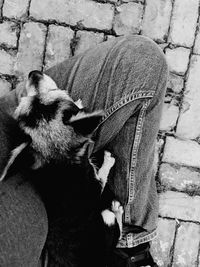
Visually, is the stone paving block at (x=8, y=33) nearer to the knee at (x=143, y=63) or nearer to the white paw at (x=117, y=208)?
the knee at (x=143, y=63)

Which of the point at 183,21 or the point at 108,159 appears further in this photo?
the point at 183,21

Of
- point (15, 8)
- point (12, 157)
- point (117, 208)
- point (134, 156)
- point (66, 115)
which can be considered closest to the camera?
point (12, 157)

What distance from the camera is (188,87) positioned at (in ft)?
13.1

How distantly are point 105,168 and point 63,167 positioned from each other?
0.51 m

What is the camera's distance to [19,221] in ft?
7.39

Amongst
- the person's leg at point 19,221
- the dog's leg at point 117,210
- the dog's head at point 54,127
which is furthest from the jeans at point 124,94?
the person's leg at point 19,221

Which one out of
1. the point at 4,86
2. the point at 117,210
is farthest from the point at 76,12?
the point at 117,210

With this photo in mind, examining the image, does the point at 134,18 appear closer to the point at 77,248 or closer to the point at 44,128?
the point at 44,128

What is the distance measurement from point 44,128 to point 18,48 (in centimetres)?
149

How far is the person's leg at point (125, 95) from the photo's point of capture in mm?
2951

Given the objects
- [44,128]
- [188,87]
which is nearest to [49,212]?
[44,128]

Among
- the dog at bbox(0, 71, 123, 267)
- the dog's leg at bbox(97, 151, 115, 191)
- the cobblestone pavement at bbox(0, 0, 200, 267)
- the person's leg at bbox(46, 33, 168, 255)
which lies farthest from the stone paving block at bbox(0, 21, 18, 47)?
the dog's leg at bbox(97, 151, 115, 191)

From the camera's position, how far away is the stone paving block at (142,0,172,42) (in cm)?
395

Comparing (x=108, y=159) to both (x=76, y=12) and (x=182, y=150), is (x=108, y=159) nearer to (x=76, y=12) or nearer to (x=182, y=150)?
(x=182, y=150)
